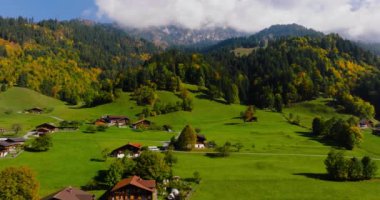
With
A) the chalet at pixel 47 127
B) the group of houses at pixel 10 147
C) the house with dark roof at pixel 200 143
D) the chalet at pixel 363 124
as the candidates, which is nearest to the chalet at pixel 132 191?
the group of houses at pixel 10 147

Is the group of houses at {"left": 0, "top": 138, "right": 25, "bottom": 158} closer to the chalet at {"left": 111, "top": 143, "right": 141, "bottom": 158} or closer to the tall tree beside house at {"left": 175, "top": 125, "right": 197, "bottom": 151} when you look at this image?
the chalet at {"left": 111, "top": 143, "right": 141, "bottom": 158}

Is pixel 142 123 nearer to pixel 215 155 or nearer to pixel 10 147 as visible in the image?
pixel 215 155

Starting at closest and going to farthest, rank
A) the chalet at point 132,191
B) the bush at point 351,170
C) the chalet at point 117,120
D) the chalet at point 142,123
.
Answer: the chalet at point 132,191 < the bush at point 351,170 < the chalet at point 142,123 < the chalet at point 117,120

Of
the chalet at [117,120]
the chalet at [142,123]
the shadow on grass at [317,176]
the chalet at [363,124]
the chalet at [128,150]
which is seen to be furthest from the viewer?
the chalet at [363,124]

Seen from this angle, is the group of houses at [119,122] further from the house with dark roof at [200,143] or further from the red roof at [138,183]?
the red roof at [138,183]

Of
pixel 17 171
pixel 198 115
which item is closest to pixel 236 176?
pixel 17 171

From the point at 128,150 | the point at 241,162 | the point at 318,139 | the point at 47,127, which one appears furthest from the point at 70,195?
the point at 318,139
